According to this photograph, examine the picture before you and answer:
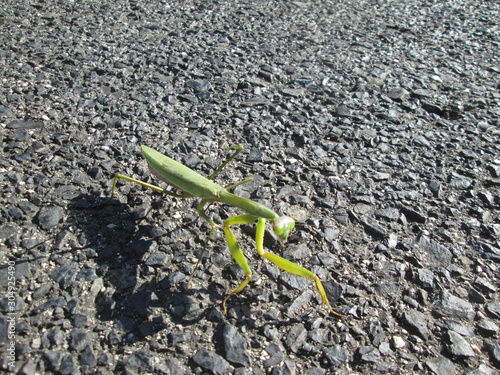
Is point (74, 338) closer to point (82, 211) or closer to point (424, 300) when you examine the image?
point (82, 211)

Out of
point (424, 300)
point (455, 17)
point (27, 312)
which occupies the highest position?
point (455, 17)

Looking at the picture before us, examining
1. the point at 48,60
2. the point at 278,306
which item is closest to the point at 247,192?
the point at 278,306

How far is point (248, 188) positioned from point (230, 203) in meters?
0.40

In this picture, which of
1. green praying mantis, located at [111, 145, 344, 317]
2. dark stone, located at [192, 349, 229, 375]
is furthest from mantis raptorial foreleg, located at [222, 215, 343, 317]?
dark stone, located at [192, 349, 229, 375]

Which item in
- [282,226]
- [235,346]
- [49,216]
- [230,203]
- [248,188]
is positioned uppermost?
[282,226]

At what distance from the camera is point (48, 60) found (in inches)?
130

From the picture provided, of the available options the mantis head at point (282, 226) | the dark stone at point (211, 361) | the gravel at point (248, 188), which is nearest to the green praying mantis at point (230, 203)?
the mantis head at point (282, 226)

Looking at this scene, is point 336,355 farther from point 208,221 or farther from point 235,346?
point 208,221

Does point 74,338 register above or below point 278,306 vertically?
below

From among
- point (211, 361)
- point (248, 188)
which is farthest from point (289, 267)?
point (248, 188)

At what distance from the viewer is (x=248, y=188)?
2521 mm

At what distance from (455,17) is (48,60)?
4.47 metres

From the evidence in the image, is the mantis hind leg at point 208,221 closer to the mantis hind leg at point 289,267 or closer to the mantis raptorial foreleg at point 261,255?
the mantis raptorial foreleg at point 261,255

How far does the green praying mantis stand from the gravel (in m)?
0.10
